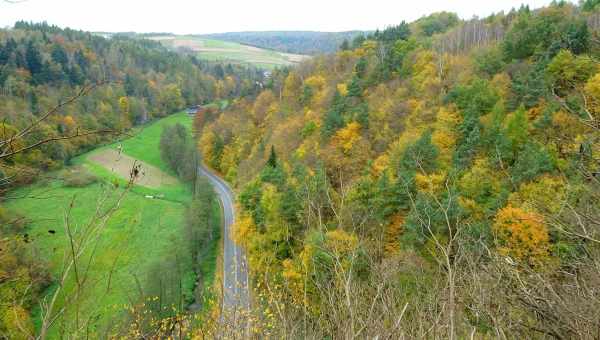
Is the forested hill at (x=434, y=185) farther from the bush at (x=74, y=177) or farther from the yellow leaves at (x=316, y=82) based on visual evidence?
the bush at (x=74, y=177)

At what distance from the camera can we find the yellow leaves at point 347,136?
29.2 metres

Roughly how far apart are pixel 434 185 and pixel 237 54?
504 ft

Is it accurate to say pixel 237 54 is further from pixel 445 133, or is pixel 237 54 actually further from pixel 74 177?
pixel 74 177

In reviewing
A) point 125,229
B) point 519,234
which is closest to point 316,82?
point 125,229

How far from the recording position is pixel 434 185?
18797mm

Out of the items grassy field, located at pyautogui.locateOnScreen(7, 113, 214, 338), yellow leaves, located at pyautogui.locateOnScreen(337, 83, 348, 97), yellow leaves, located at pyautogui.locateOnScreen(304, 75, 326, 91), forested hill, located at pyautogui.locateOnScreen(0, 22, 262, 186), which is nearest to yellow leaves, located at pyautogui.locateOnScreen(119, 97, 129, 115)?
forested hill, located at pyautogui.locateOnScreen(0, 22, 262, 186)

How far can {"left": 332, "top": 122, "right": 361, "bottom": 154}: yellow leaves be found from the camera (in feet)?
95.9

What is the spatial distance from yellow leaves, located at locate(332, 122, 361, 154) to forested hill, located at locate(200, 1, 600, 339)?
6.5 inches

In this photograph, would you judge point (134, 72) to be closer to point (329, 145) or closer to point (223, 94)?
point (223, 94)

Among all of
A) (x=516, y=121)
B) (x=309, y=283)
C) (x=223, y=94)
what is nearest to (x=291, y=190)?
(x=309, y=283)

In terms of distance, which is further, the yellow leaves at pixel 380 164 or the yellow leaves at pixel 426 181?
the yellow leaves at pixel 380 164

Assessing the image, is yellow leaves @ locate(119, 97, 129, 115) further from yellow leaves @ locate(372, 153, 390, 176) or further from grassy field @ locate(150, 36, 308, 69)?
grassy field @ locate(150, 36, 308, 69)

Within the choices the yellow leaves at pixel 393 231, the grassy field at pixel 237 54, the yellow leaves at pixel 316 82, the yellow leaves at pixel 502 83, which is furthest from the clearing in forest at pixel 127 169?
the grassy field at pixel 237 54

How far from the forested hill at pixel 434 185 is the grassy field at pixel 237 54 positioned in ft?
315
